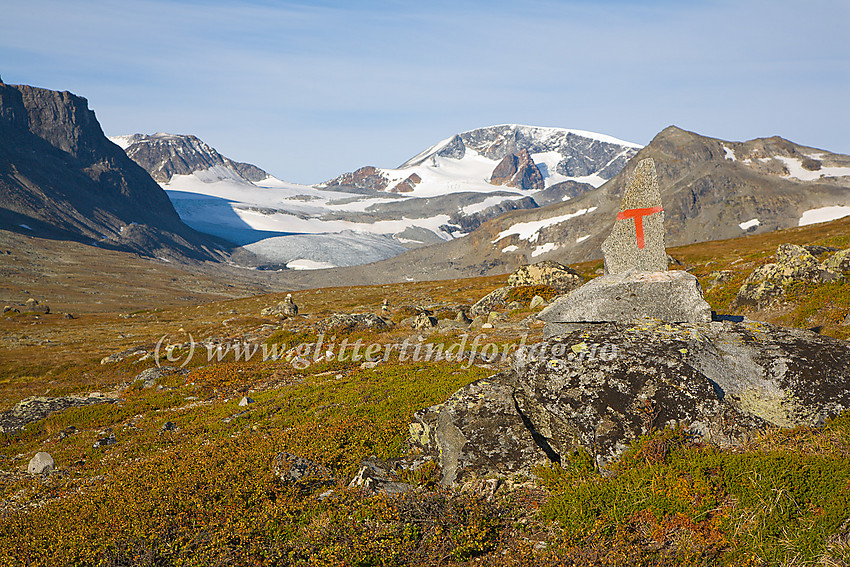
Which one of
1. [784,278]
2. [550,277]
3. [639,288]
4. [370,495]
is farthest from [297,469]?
[550,277]

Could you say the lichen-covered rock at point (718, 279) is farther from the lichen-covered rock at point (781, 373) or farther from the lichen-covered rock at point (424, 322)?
the lichen-covered rock at point (781, 373)

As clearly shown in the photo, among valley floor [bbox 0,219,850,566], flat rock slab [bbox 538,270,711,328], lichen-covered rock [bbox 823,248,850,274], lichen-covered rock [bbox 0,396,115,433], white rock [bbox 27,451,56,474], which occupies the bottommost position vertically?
lichen-covered rock [bbox 0,396,115,433]

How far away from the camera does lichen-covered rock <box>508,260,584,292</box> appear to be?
4109 cm

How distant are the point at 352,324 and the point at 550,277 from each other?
1773 cm

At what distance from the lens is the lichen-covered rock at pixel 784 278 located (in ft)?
75.6

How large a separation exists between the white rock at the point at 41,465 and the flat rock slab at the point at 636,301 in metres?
15.3

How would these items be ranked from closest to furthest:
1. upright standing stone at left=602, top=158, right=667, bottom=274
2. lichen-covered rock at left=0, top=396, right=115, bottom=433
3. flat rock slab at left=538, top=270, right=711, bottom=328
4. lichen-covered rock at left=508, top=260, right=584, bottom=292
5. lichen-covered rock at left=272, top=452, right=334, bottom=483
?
1. lichen-covered rock at left=272, top=452, right=334, bottom=483
2. flat rock slab at left=538, top=270, right=711, bottom=328
3. upright standing stone at left=602, top=158, right=667, bottom=274
4. lichen-covered rock at left=0, top=396, right=115, bottom=433
5. lichen-covered rock at left=508, top=260, right=584, bottom=292

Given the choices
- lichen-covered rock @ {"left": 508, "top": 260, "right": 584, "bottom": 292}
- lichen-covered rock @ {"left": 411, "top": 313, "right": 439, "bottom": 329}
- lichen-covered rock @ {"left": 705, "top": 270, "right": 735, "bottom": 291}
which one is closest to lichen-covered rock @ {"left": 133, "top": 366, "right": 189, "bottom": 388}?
lichen-covered rock @ {"left": 411, "top": 313, "right": 439, "bottom": 329}

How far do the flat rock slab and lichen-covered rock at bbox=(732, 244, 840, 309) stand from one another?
465 inches

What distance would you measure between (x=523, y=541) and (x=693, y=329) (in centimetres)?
616

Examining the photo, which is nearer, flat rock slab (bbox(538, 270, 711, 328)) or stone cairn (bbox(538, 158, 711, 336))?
flat rock slab (bbox(538, 270, 711, 328))

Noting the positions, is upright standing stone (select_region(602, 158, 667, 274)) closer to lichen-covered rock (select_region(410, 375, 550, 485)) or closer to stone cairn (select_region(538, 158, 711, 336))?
stone cairn (select_region(538, 158, 711, 336))

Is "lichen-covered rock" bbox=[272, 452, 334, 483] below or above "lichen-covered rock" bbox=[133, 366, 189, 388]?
above

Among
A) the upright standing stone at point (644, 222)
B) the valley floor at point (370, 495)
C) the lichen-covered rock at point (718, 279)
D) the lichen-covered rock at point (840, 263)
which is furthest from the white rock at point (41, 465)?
the lichen-covered rock at point (718, 279)
